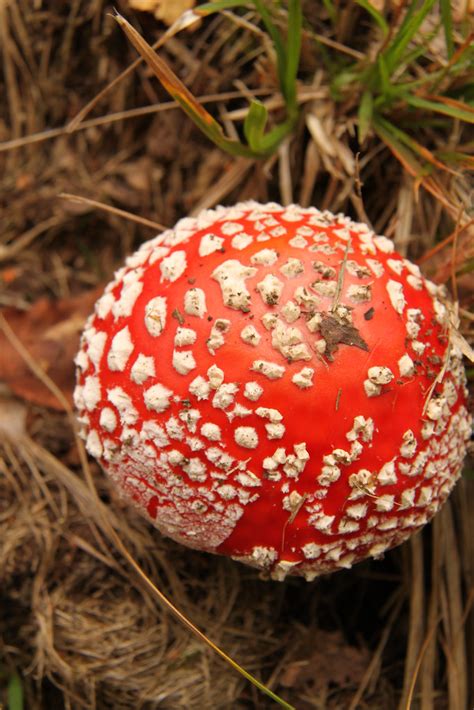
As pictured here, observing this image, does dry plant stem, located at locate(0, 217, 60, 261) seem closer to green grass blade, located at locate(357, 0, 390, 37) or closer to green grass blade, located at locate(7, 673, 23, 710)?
green grass blade, located at locate(357, 0, 390, 37)

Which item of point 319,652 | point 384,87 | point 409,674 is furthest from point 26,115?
point 409,674

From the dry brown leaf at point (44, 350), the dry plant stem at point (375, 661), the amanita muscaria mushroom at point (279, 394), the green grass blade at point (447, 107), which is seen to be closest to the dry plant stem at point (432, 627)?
the dry plant stem at point (375, 661)

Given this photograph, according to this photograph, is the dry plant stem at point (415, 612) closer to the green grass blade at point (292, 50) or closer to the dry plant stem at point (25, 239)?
the green grass blade at point (292, 50)

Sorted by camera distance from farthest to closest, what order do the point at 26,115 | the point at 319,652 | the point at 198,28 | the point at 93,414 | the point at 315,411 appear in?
the point at 26,115
the point at 198,28
the point at 319,652
the point at 93,414
the point at 315,411

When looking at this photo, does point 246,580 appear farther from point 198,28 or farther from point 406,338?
point 198,28

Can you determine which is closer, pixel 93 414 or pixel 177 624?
pixel 93 414

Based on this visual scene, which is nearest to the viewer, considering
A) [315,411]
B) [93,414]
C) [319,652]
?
[315,411]

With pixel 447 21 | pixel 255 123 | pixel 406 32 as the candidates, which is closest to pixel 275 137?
pixel 255 123
